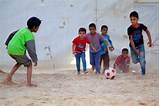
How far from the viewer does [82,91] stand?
21.5ft

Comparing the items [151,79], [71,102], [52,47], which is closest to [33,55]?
[71,102]

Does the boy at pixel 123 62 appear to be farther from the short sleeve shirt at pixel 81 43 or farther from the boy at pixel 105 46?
the short sleeve shirt at pixel 81 43

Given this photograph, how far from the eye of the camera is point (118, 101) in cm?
566

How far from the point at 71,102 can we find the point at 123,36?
485 cm

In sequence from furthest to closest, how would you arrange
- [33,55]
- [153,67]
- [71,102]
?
[153,67] → [33,55] → [71,102]

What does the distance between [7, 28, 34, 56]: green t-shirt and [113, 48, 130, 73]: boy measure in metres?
3.17

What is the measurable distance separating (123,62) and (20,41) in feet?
10.9

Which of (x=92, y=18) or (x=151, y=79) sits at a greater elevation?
(x=92, y=18)

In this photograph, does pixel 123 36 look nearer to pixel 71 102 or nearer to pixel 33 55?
pixel 33 55

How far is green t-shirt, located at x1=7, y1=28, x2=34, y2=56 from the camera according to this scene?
275 inches

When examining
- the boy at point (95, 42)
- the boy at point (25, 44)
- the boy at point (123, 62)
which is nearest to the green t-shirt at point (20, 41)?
the boy at point (25, 44)

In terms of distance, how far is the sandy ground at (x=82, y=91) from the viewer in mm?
5645

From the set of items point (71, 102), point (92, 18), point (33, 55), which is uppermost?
point (92, 18)

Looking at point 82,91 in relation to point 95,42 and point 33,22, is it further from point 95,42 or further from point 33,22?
point 95,42
